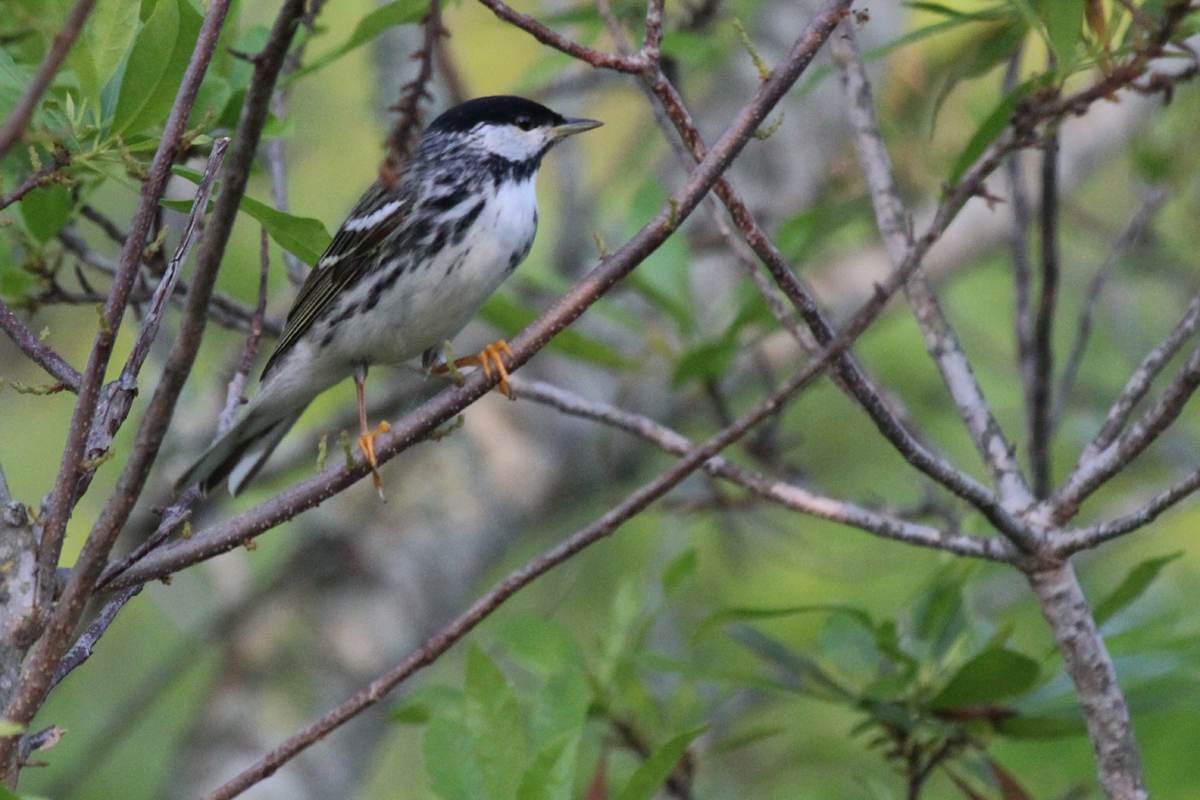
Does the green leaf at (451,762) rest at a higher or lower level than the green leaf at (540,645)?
lower

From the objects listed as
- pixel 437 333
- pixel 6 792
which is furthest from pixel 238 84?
pixel 6 792

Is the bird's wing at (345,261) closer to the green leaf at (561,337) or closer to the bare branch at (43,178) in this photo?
the green leaf at (561,337)

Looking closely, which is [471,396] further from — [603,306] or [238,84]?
[603,306]

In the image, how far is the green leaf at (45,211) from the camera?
2.55 meters

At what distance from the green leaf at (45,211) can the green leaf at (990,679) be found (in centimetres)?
207

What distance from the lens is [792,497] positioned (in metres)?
2.35

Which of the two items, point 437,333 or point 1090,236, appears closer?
point 437,333

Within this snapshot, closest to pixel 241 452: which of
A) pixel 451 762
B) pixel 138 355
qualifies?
pixel 451 762

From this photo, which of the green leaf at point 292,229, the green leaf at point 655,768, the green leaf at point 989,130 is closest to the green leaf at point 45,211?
the green leaf at point 292,229

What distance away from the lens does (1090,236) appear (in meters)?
6.51

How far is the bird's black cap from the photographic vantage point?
374 cm

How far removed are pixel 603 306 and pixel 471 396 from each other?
1.92m

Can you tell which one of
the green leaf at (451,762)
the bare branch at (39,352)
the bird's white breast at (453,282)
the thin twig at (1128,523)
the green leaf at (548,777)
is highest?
the bird's white breast at (453,282)

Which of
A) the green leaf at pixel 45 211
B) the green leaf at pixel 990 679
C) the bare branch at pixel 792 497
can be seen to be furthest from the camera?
the green leaf at pixel 45 211
